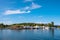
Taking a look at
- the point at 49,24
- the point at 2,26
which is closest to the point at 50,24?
the point at 49,24

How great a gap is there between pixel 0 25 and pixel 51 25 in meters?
31.7

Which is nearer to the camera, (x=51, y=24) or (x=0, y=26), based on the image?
(x=51, y=24)

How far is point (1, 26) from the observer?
8962 cm

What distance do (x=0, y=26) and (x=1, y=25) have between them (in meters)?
0.96

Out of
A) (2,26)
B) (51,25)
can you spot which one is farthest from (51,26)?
(2,26)

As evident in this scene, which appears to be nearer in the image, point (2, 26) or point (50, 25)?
point (50, 25)

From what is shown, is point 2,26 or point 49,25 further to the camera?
point 2,26

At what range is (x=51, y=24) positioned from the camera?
3319 inches

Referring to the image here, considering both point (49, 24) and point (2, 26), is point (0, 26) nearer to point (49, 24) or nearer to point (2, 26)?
point (2, 26)

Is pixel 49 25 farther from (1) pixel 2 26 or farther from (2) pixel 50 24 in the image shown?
(1) pixel 2 26

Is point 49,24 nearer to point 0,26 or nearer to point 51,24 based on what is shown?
point 51,24

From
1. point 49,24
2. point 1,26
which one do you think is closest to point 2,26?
point 1,26

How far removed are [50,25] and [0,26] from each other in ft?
102

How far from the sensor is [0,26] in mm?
89938
